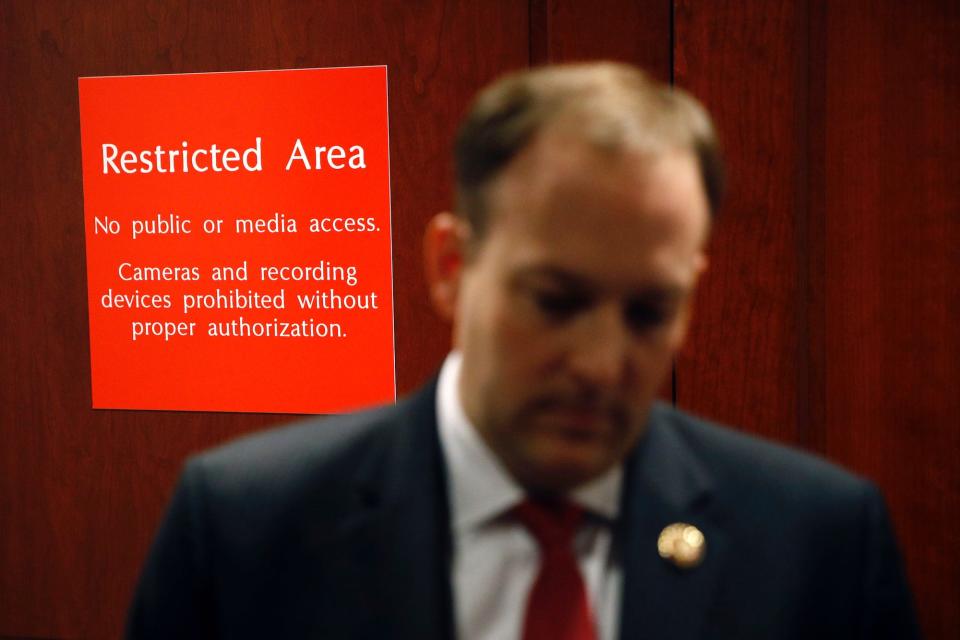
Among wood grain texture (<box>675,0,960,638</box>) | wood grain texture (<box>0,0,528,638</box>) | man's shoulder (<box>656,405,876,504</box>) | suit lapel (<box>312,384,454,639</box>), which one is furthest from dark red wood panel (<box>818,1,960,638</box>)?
suit lapel (<box>312,384,454,639</box>)

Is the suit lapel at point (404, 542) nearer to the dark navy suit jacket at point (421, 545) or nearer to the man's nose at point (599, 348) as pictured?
the dark navy suit jacket at point (421, 545)

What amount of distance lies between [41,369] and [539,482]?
6.96 feet

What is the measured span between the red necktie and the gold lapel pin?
0.09 meters

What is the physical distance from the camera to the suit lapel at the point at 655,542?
842 millimetres

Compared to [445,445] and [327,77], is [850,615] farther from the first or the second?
[327,77]

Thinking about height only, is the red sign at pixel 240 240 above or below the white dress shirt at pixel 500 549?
above

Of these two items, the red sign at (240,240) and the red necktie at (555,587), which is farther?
the red sign at (240,240)

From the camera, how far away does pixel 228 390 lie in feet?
8.10

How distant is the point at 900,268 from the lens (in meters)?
2.10

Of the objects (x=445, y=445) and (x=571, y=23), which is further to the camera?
(x=571, y=23)

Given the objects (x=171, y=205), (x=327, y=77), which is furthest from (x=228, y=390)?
(x=327, y=77)

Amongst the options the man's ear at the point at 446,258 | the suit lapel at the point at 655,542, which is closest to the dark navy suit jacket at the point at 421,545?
the suit lapel at the point at 655,542

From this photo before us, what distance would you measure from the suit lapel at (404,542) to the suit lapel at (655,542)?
17 cm

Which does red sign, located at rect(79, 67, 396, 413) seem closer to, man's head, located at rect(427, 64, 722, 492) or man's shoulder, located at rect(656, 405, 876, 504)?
man's shoulder, located at rect(656, 405, 876, 504)
